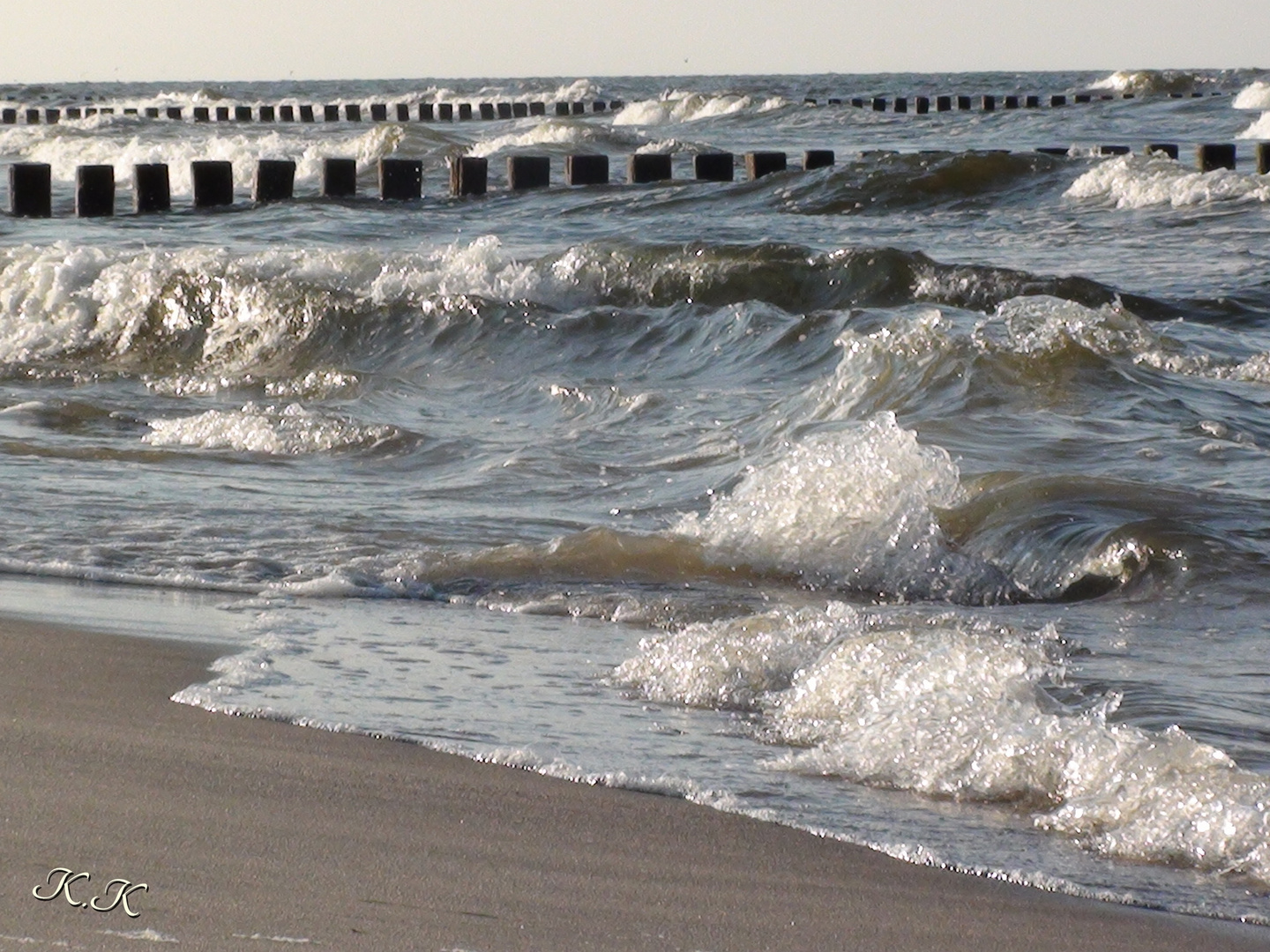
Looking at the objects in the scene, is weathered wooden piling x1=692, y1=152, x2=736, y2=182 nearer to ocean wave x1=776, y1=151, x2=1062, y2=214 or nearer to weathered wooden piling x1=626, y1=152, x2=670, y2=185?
weathered wooden piling x1=626, y1=152, x2=670, y2=185

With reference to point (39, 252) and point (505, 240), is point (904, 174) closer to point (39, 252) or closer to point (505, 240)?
point (505, 240)

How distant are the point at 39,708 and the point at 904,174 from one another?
12202 mm

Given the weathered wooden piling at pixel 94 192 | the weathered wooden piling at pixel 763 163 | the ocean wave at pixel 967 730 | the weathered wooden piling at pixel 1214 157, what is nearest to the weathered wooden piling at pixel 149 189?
the weathered wooden piling at pixel 94 192

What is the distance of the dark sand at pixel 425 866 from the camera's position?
211cm

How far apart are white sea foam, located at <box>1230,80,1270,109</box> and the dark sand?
2953 cm

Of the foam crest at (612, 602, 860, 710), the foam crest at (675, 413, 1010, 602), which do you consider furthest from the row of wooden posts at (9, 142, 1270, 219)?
the foam crest at (612, 602, 860, 710)

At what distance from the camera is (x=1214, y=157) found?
14625 mm

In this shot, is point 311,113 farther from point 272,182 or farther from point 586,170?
point 586,170

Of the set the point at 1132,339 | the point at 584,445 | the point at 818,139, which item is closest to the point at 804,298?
the point at 1132,339

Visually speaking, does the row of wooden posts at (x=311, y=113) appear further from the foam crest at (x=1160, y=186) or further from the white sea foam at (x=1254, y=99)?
the foam crest at (x=1160, y=186)

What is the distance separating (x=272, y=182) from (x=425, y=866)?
14.0 m

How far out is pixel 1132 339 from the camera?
24.9ft

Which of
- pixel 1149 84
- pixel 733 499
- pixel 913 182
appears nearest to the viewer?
pixel 733 499
